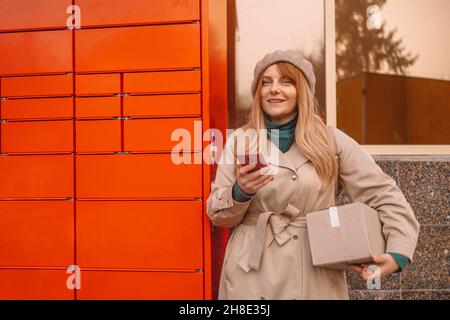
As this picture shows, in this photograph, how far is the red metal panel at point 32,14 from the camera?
308cm

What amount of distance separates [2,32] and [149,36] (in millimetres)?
964

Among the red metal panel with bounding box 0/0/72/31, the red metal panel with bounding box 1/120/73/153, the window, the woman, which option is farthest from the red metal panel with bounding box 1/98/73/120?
the window

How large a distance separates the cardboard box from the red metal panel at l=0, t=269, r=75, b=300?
1593 mm

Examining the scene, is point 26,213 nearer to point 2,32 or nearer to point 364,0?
point 2,32

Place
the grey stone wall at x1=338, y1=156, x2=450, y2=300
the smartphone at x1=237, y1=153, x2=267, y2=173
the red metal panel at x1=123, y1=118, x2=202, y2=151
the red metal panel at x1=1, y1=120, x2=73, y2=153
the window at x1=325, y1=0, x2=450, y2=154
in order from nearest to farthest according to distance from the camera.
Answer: the smartphone at x1=237, y1=153, x2=267, y2=173 → the red metal panel at x1=123, y1=118, x2=202, y2=151 → the red metal panel at x1=1, y1=120, x2=73, y2=153 → the grey stone wall at x1=338, y1=156, x2=450, y2=300 → the window at x1=325, y1=0, x2=450, y2=154

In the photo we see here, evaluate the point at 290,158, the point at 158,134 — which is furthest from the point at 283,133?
the point at 158,134

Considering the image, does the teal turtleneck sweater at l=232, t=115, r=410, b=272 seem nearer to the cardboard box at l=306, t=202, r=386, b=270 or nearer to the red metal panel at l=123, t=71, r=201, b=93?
the cardboard box at l=306, t=202, r=386, b=270

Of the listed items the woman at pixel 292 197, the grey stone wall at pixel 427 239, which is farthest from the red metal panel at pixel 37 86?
the grey stone wall at pixel 427 239

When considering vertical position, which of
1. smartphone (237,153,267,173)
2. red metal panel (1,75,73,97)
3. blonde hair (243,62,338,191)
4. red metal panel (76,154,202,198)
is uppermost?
red metal panel (1,75,73,97)

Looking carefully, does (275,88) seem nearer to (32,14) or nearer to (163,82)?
(163,82)

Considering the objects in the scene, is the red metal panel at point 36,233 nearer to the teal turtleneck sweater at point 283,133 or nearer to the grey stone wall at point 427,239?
the teal turtleneck sweater at point 283,133

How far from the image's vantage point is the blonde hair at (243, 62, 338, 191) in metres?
2.44

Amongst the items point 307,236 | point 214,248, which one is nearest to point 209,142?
point 214,248

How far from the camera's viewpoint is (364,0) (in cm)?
409
